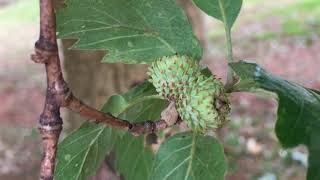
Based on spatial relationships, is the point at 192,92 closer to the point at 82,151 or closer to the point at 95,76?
the point at 82,151

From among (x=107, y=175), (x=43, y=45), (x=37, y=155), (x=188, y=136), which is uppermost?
(x=43, y=45)

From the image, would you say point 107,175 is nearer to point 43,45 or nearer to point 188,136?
point 188,136

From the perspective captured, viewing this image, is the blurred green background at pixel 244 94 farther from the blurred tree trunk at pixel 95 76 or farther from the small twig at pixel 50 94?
the small twig at pixel 50 94

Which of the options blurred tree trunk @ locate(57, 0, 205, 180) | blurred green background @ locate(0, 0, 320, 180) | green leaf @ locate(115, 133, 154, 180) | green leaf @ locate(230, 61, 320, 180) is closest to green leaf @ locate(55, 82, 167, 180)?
green leaf @ locate(115, 133, 154, 180)

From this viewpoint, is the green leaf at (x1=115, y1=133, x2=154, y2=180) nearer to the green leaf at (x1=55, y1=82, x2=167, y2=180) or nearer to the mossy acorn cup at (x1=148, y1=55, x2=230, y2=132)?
the green leaf at (x1=55, y1=82, x2=167, y2=180)

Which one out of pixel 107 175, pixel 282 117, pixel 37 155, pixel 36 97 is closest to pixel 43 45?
pixel 282 117

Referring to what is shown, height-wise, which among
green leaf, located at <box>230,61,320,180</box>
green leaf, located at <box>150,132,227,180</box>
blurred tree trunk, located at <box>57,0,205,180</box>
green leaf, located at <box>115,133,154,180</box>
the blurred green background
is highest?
green leaf, located at <box>230,61,320,180</box>

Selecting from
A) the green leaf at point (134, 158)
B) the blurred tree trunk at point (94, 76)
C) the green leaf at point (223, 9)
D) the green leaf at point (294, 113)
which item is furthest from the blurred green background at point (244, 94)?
the green leaf at point (294, 113)
